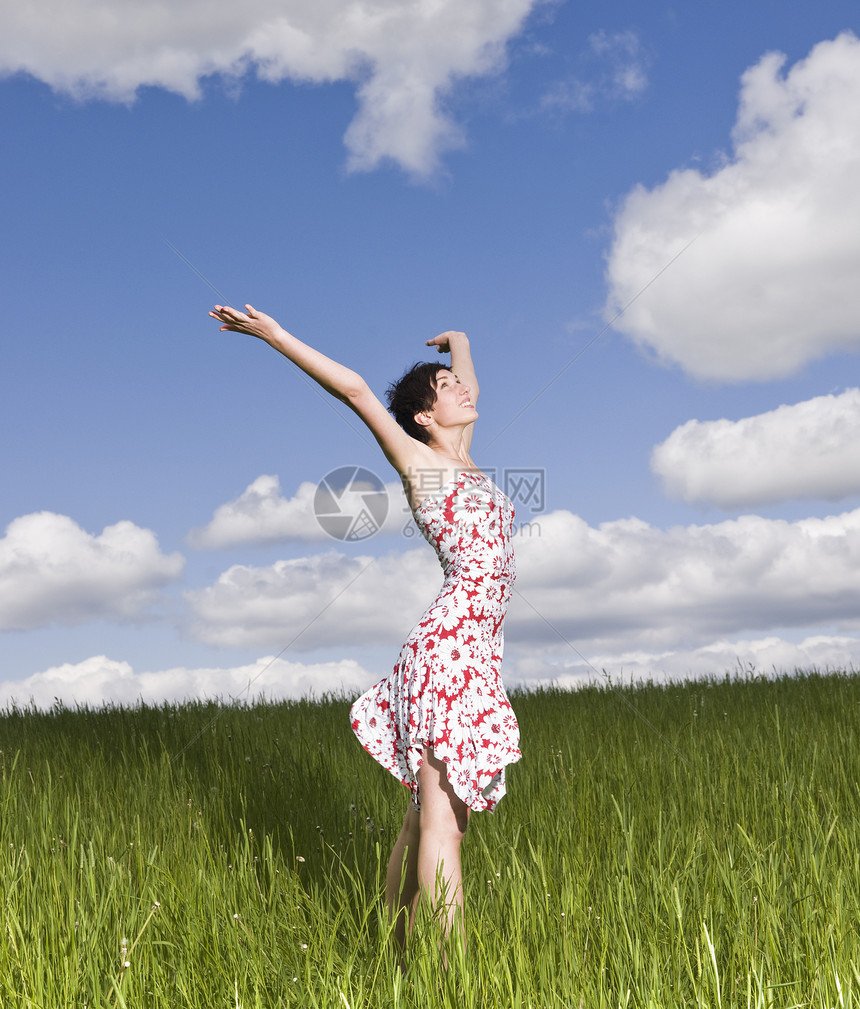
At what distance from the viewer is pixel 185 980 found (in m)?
3.04

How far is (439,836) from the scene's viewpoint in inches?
122

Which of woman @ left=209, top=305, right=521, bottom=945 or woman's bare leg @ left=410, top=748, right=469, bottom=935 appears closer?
woman's bare leg @ left=410, top=748, right=469, bottom=935

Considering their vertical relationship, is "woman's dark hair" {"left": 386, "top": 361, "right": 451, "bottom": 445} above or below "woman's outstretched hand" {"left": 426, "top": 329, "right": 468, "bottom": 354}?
below

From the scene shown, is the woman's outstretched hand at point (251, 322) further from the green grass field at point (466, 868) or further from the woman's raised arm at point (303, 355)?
the green grass field at point (466, 868)

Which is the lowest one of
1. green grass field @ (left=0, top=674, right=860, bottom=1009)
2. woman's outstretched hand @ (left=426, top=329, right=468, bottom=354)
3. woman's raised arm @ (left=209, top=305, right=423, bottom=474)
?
green grass field @ (left=0, top=674, right=860, bottom=1009)

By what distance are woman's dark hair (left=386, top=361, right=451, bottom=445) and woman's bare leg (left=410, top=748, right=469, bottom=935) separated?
4.97 feet

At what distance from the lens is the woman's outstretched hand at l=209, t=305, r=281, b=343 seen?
11.3ft

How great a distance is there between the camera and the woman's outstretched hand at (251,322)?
343 centimetres

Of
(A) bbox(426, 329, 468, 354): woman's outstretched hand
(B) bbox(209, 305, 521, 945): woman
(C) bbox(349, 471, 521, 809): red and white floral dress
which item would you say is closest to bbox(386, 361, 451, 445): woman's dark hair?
(B) bbox(209, 305, 521, 945): woman

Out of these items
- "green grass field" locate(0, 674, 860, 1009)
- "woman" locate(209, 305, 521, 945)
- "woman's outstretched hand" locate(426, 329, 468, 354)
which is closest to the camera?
"green grass field" locate(0, 674, 860, 1009)

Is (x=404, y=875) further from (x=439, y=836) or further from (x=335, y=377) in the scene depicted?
(x=335, y=377)

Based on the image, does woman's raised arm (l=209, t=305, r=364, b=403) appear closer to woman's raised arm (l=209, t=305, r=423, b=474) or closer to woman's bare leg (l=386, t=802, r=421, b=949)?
woman's raised arm (l=209, t=305, r=423, b=474)

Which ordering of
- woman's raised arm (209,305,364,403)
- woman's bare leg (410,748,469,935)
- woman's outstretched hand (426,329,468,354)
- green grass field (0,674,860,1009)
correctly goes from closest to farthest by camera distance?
green grass field (0,674,860,1009), woman's bare leg (410,748,469,935), woman's raised arm (209,305,364,403), woman's outstretched hand (426,329,468,354)

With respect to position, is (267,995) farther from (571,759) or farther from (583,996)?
(571,759)
